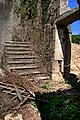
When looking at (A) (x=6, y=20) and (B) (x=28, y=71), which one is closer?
(A) (x=6, y=20)

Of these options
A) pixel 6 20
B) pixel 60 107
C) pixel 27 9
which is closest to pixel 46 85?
pixel 60 107

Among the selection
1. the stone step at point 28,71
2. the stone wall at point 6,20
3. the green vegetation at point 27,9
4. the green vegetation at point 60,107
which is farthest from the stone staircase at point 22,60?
the green vegetation at point 60,107

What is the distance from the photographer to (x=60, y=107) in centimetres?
768

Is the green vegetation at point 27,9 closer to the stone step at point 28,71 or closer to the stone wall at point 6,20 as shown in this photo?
the stone wall at point 6,20

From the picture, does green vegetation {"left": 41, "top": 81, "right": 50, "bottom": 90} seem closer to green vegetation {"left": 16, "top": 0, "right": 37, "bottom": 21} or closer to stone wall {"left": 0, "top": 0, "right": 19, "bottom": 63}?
stone wall {"left": 0, "top": 0, "right": 19, "bottom": 63}

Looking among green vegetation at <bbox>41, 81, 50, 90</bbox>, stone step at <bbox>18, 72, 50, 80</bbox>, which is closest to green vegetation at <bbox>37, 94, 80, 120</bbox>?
green vegetation at <bbox>41, 81, 50, 90</bbox>

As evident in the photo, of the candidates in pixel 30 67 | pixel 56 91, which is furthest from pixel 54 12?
pixel 56 91

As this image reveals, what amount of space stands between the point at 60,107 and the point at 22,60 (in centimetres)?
325

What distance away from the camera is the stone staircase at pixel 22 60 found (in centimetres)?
1001

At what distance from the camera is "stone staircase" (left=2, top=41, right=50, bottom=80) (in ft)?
32.8

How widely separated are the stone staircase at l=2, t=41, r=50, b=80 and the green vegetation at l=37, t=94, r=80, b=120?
1832 mm

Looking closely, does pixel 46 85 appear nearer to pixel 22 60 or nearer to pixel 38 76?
pixel 38 76

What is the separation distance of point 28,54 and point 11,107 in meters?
3.47

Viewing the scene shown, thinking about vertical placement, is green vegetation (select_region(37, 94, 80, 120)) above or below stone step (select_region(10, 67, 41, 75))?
below
